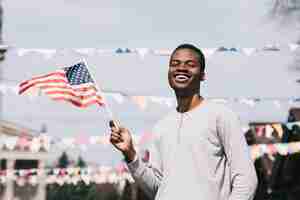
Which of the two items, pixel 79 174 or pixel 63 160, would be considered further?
pixel 63 160

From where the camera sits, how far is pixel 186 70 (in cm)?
306

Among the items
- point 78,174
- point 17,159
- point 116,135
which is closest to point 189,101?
point 116,135

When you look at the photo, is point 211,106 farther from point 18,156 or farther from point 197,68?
point 18,156

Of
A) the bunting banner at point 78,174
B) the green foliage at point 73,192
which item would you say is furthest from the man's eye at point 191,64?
the green foliage at point 73,192

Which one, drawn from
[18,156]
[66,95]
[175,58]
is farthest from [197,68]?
[18,156]

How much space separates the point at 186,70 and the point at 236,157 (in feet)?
1.28

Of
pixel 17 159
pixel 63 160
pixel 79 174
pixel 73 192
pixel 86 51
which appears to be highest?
pixel 86 51

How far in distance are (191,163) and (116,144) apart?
0.29m

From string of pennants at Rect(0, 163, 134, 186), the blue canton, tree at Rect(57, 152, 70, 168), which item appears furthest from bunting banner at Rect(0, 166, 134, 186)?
tree at Rect(57, 152, 70, 168)

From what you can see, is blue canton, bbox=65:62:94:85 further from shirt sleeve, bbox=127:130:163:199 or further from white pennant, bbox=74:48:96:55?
white pennant, bbox=74:48:96:55

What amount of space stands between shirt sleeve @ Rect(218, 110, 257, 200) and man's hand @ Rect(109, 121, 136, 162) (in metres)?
0.34

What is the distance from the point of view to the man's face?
10.0 feet

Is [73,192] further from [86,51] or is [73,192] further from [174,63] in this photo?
[174,63]

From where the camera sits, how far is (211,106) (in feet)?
9.93
